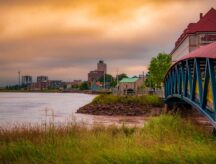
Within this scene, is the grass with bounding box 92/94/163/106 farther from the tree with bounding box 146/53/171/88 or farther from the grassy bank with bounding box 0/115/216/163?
the grassy bank with bounding box 0/115/216/163

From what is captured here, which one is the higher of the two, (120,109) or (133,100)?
(133,100)

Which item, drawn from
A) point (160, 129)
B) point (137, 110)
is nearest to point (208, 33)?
point (137, 110)

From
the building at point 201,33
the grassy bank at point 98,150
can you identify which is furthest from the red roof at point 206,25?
the grassy bank at point 98,150

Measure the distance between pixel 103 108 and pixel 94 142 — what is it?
42.9m

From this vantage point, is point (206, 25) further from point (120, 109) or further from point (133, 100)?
point (120, 109)

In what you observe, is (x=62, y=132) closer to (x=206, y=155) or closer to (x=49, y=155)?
(x=49, y=155)

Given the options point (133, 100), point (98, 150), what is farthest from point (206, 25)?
point (98, 150)

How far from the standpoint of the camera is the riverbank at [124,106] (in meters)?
53.9

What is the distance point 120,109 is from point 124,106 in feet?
8.30

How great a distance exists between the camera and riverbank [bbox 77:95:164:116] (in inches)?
2122

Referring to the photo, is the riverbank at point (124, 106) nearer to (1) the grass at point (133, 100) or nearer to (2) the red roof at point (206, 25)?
(1) the grass at point (133, 100)

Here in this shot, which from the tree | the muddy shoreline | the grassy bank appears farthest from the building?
the grassy bank

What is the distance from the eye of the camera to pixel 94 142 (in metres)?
14.3

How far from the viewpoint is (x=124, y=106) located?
5856cm
